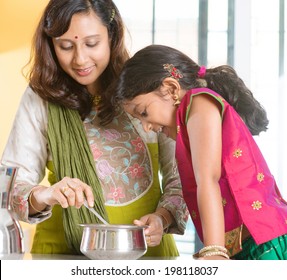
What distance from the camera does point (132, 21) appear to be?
155 inches

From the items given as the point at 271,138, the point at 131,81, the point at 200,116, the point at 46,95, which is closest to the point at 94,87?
the point at 46,95

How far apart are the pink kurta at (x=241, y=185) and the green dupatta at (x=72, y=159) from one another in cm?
34

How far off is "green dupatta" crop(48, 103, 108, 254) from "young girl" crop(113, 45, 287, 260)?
218mm

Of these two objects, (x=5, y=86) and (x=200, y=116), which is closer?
(x=200, y=116)

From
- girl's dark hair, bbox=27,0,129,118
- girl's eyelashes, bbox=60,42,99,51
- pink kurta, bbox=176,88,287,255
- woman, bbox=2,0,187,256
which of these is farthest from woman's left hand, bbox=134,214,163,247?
girl's eyelashes, bbox=60,42,99,51

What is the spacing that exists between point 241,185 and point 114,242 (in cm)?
30

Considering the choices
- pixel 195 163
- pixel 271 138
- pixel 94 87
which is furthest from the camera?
pixel 271 138

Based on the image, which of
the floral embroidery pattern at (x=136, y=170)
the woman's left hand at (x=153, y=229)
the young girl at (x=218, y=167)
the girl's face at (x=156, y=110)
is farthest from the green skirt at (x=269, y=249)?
the floral embroidery pattern at (x=136, y=170)

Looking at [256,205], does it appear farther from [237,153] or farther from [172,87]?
[172,87]

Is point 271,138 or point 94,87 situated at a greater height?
point 94,87

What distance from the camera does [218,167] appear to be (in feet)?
4.18

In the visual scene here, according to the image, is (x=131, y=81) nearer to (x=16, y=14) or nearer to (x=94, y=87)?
(x=94, y=87)
